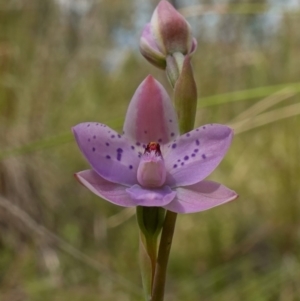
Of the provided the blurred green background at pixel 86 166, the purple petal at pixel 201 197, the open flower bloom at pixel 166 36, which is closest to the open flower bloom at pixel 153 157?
the purple petal at pixel 201 197

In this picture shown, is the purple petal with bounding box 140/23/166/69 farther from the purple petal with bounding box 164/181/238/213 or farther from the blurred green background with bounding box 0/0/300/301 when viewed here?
the blurred green background with bounding box 0/0/300/301

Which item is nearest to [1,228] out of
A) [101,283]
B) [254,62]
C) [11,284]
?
[11,284]

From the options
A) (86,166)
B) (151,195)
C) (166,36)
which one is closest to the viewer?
(151,195)

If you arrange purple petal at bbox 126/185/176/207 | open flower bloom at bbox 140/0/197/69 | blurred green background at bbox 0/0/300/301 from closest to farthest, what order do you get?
purple petal at bbox 126/185/176/207
open flower bloom at bbox 140/0/197/69
blurred green background at bbox 0/0/300/301

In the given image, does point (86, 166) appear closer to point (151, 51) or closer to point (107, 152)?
point (151, 51)

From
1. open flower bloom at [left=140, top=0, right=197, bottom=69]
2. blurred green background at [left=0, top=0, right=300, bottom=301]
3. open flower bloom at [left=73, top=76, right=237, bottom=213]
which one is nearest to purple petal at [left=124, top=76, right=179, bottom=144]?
open flower bloom at [left=73, top=76, right=237, bottom=213]

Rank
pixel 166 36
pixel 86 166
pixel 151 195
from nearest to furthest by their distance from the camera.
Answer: pixel 151 195 → pixel 166 36 → pixel 86 166

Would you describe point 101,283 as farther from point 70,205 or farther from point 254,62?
point 254,62

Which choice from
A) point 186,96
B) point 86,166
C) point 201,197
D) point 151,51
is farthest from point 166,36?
point 86,166
